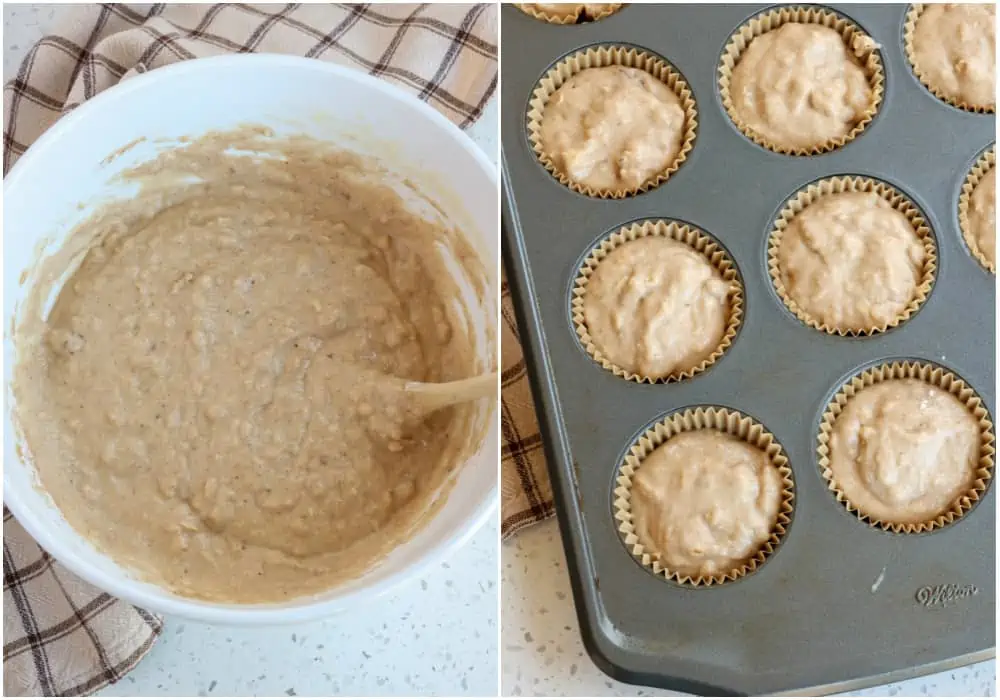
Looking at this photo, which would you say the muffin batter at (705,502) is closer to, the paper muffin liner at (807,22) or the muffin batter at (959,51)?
the paper muffin liner at (807,22)

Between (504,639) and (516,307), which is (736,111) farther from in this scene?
(504,639)

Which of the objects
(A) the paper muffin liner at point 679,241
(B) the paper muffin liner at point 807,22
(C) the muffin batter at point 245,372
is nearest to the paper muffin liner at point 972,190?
(B) the paper muffin liner at point 807,22

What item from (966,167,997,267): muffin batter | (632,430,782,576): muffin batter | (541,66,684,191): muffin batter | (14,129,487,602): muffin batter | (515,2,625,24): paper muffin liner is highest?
(515,2,625,24): paper muffin liner

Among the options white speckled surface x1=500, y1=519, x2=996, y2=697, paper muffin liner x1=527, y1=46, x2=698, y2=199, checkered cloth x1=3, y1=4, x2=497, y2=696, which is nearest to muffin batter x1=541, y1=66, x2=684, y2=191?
paper muffin liner x1=527, y1=46, x2=698, y2=199

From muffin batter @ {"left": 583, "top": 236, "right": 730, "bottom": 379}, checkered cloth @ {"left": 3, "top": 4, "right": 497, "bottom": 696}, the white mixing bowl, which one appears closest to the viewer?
the white mixing bowl

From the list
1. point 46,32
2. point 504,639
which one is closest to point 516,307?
point 504,639

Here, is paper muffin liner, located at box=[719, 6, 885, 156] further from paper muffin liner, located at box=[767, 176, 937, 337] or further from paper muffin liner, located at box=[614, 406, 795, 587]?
paper muffin liner, located at box=[614, 406, 795, 587]

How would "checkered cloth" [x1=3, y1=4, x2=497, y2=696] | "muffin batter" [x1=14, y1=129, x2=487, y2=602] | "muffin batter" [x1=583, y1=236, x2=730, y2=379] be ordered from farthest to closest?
"checkered cloth" [x1=3, y1=4, x2=497, y2=696]
"muffin batter" [x1=583, y1=236, x2=730, y2=379]
"muffin batter" [x1=14, y1=129, x2=487, y2=602]
